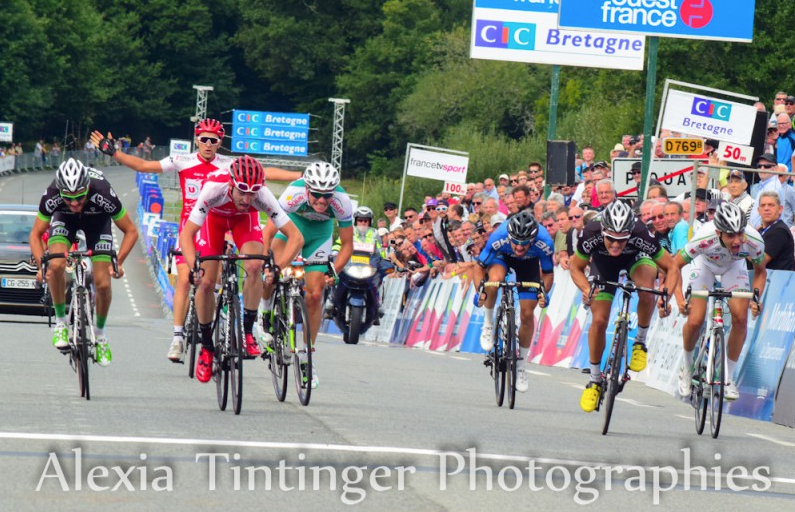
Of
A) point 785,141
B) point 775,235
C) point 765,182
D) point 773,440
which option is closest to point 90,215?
point 773,440

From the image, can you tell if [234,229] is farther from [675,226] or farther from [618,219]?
[675,226]

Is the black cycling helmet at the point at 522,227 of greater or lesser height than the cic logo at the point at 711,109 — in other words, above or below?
below

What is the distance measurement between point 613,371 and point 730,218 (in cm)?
165

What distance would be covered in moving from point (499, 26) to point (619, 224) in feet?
85.4

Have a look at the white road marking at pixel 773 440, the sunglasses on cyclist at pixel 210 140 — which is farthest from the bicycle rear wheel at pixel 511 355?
the sunglasses on cyclist at pixel 210 140

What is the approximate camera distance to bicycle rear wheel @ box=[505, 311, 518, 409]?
15422 mm

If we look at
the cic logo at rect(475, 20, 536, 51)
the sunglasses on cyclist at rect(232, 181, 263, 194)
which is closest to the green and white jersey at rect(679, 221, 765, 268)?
the sunglasses on cyclist at rect(232, 181, 263, 194)

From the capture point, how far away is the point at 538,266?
1616 cm

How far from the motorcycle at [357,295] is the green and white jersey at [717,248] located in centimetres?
1359

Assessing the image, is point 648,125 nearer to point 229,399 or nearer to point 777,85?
point 229,399

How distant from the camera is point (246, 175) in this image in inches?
522

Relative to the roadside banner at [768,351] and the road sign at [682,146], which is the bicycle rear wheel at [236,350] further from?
the road sign at [682,146]

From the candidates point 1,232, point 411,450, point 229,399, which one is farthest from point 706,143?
point 411,450

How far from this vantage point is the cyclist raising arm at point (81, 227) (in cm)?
1407
